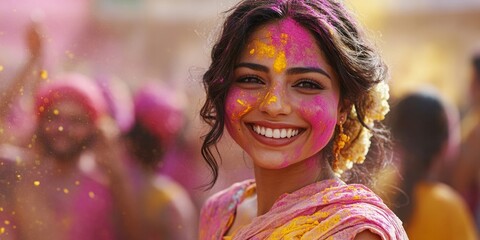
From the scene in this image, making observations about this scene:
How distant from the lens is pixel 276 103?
2.88 meters

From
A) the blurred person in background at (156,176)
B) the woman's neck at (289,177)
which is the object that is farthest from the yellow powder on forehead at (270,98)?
the blurred person in background at (156,176)

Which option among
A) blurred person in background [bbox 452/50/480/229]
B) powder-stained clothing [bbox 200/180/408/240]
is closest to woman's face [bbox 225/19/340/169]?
powder-stained clothing [bbox 200/180/408/240]

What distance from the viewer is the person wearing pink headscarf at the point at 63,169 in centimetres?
329

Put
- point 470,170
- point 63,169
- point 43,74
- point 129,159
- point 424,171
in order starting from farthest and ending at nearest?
point 470,170 → point 424,171 → point 129,159 → point 63,169 → point 43,74

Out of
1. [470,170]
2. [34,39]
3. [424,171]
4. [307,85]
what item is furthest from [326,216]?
[470,170]

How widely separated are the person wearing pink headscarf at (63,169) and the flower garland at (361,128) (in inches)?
39.2

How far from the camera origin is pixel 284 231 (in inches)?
111

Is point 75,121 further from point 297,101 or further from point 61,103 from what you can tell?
point 297,101

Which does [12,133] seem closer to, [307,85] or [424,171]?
[307,85]

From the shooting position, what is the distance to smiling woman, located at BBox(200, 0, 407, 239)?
2.89 m

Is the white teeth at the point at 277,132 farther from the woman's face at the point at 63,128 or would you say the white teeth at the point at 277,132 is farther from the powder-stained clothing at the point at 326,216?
the woman's face at the point at 63,128

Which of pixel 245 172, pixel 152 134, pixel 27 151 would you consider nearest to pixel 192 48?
pixel 245 172

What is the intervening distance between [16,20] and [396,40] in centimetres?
626

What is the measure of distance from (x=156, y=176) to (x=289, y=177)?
6.57ft
